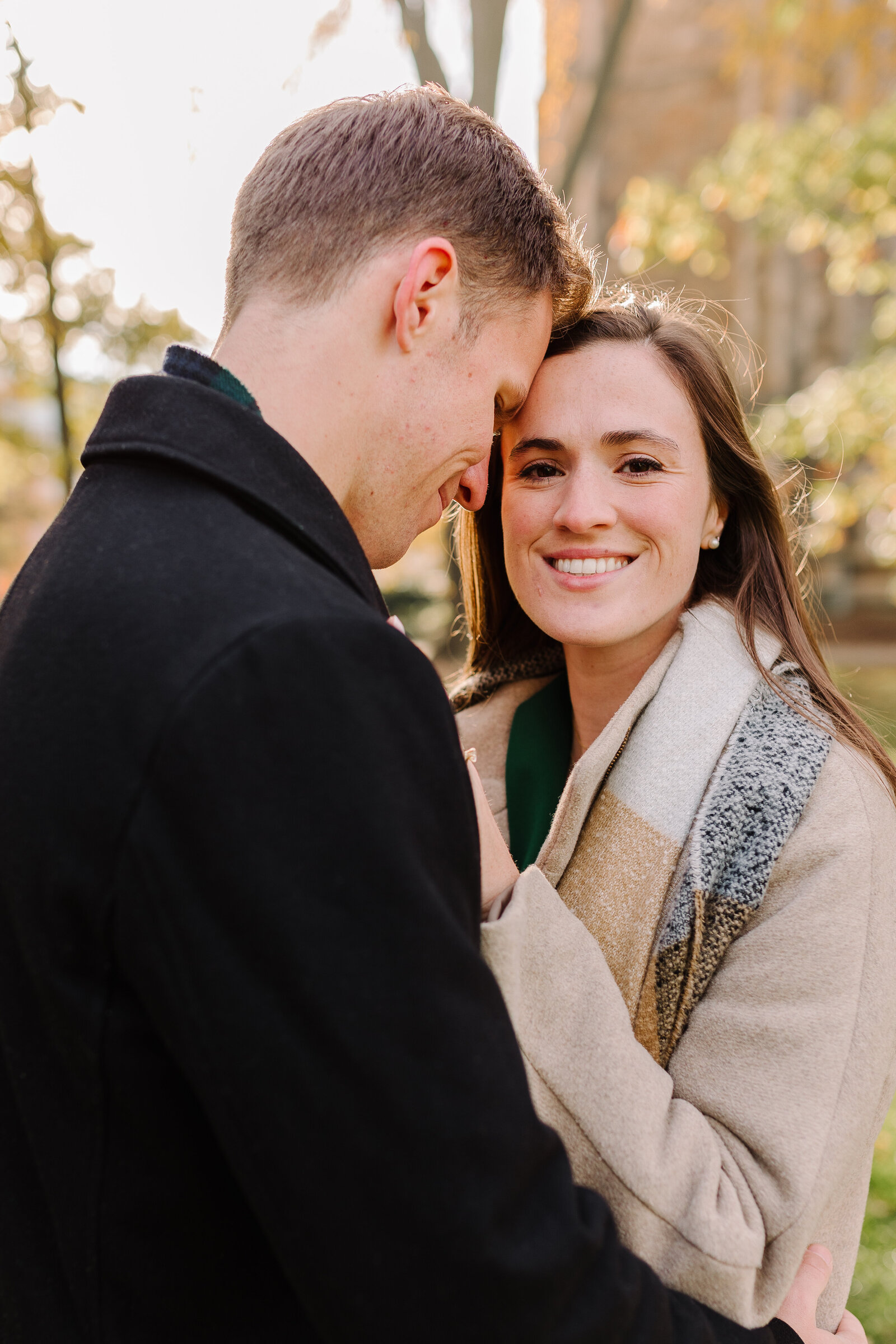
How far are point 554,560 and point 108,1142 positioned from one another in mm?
1519

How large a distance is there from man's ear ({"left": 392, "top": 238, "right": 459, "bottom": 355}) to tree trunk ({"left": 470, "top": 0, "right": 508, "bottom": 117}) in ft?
10.6

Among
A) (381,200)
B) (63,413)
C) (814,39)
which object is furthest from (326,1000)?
(814,39)

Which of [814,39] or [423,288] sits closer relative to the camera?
[423,288]

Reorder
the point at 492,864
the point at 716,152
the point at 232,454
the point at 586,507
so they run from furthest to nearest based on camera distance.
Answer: the point at 716,152 < the point at 586,507 < the point at 492,864 < the point at 232,454

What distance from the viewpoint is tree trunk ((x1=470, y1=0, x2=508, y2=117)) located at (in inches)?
166

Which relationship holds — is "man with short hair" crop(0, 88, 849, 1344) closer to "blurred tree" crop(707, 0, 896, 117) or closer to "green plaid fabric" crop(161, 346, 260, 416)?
"green plaid fabric" crop(161, 346, 260, 416)

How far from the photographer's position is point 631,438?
7.09 ft

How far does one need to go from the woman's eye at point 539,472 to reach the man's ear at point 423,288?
74 cm

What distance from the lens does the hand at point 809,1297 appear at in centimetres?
157

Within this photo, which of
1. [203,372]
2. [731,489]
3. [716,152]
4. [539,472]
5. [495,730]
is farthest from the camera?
[716,152]

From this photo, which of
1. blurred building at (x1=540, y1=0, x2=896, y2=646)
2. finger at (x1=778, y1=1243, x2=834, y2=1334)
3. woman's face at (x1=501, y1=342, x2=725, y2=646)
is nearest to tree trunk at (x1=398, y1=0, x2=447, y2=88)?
woman's face at (x1=501, y1=342, x2=725, y2=646)

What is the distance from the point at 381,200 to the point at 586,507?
803 millimetres

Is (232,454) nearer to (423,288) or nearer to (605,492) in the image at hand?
(423,288)

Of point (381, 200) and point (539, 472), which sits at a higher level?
point (381, 200)
